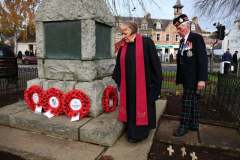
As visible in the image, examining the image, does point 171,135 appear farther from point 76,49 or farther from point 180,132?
point 76,49

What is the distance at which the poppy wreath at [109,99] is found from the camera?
4297 mm

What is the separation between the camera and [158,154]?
343cm

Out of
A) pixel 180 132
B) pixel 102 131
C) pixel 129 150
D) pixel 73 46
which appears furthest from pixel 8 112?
pixel 180 132

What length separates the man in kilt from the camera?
3758mm

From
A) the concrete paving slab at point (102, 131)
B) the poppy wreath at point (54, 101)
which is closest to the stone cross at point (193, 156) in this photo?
the concrete paving slab at point (102, 131)

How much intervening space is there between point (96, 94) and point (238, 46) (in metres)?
40.5

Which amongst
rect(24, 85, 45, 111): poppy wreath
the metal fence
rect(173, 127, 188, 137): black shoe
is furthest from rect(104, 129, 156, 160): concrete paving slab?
the metal fence

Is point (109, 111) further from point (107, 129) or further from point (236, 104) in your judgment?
point (236, 104)

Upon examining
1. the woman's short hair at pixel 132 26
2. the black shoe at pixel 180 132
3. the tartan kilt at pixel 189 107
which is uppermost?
the woman's short hair at pixel 132 26

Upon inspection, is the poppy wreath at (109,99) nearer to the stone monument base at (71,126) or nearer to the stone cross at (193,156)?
the stone monument base at (71,126)

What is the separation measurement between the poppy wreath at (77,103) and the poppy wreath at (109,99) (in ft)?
1.25

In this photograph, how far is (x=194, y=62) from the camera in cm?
385

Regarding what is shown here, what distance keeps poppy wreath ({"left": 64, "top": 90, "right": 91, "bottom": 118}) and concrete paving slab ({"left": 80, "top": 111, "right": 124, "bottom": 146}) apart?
25 centimetres

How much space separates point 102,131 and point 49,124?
912 mm
